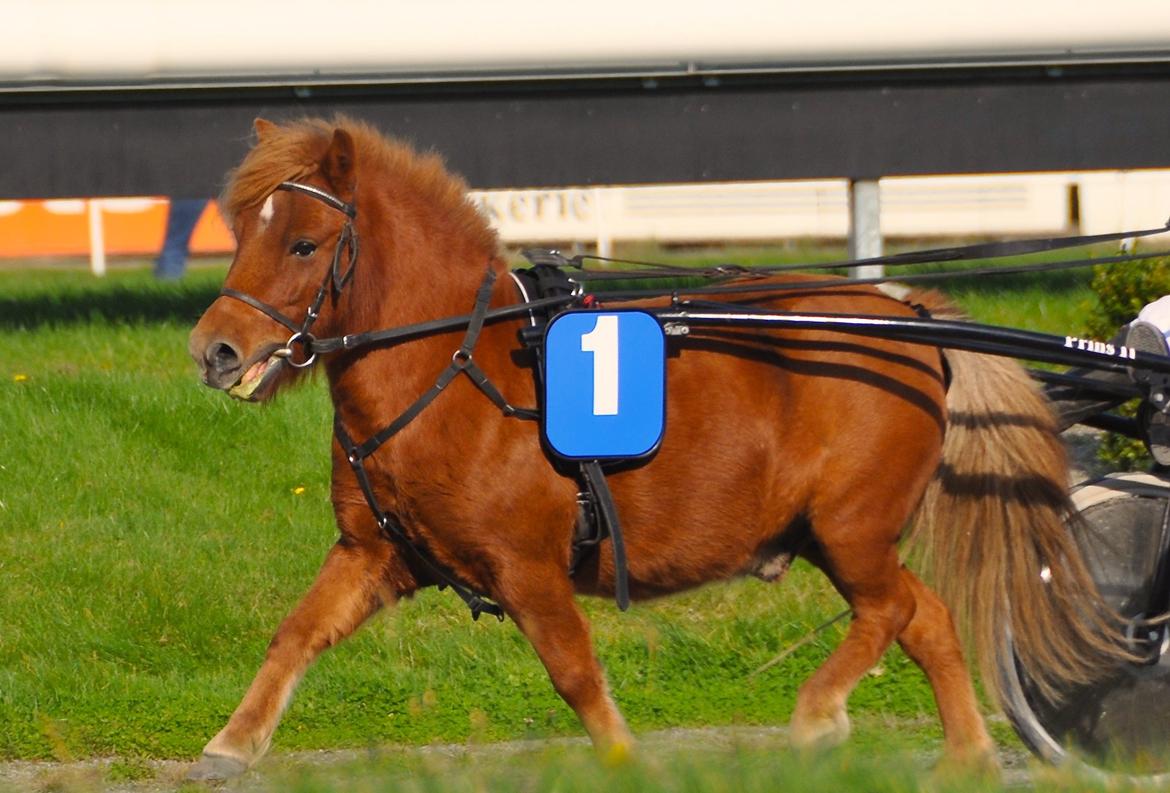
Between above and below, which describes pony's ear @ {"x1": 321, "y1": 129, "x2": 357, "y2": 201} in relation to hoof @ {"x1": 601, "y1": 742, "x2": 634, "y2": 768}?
above

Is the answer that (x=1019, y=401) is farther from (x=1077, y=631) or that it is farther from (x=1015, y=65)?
(x=1015, y=65)

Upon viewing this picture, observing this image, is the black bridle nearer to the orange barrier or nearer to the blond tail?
the blond tail

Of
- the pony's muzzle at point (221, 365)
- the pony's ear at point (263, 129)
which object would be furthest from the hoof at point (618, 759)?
the pony's ear at point (263, 129)

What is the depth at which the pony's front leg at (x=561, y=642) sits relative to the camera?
4.89 metres

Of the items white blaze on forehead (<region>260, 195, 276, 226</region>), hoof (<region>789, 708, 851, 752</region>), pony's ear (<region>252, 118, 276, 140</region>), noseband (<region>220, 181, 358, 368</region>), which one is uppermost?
pony's ear (<region>252, 118, 276, 140</region>)

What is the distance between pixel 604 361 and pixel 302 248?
0.91 metres

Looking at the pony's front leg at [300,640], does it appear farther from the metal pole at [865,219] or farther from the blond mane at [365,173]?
the metal pole at [865,219]

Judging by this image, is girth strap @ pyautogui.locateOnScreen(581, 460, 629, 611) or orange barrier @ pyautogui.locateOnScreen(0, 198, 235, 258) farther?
orange barrier @ pyautogui.locateOnScreen(0, 198, 235, 258)

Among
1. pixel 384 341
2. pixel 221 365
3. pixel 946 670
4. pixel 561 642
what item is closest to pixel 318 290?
pixel 384 341

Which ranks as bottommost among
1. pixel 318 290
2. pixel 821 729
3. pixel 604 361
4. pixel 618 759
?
pixel 821 729

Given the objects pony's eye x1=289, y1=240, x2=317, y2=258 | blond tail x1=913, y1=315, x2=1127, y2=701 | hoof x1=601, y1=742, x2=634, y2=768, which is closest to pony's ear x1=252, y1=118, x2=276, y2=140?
pony's eye x1=289, y1=240, x2=317, y2=258

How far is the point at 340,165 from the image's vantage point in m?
4.92

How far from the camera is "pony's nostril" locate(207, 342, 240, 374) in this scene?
466cm

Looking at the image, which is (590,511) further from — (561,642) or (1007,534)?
(1007,534)
